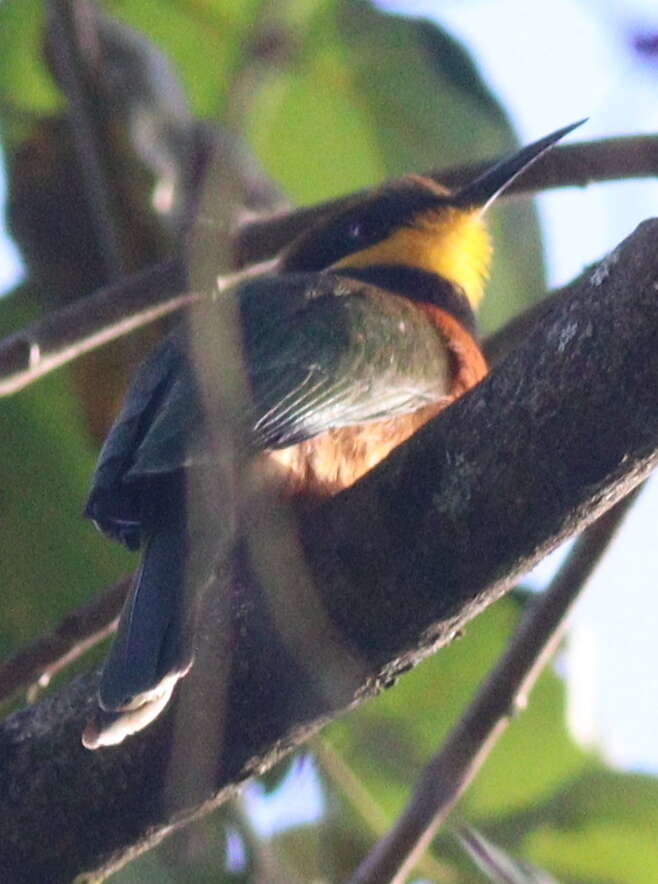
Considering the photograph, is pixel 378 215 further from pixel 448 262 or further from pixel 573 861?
pixel 573 861

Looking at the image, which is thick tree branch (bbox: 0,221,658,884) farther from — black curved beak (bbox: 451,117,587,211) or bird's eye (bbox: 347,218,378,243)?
bird's eye (bbox: 347,218,378,243)

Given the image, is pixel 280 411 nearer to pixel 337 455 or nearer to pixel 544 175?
pixel 337 455

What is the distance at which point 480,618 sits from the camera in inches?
163

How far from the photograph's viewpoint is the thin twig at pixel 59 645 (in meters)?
3.18

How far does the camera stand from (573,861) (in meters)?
3.98

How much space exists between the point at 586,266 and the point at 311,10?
62.5 inches

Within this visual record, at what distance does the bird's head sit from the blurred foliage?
11cm

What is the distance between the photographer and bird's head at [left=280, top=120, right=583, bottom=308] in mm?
4348

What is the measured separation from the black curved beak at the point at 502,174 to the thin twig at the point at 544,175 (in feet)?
0.06

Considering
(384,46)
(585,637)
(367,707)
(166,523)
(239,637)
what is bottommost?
(585,637)

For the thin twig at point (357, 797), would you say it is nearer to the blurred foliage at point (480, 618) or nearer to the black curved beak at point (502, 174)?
the blurred foliage at point (480, 618)

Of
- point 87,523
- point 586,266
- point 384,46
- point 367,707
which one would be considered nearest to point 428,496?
point 586,266

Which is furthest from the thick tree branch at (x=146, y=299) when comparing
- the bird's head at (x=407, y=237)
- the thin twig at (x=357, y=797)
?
the thin twig at (x=357, y=797)

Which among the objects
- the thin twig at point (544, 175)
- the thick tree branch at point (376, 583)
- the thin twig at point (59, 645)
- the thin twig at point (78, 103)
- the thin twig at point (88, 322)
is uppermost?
the thin twig at point (78, 103)
